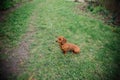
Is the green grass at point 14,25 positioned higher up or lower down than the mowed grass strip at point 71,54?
higher up

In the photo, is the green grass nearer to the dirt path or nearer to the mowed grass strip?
the dirt path

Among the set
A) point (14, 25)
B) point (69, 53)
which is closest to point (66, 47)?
point (69, 53)

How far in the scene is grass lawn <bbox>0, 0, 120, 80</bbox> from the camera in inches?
143

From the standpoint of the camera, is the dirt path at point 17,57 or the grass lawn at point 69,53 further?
the grass lawn at point 69,53

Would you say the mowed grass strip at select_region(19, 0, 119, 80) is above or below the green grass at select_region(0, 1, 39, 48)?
below

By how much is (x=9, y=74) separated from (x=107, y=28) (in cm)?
393

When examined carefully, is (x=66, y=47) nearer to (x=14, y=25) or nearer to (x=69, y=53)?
(x=69, y=53)

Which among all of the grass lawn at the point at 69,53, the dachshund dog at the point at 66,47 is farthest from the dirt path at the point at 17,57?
the dachshund dog at the point at 66,47

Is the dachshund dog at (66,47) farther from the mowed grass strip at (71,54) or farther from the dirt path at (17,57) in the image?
the dirt path at (17,57)

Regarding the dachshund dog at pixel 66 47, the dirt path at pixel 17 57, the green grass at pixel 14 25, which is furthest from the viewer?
the green grass at pixel 14 25

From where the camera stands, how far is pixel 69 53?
414 centimetres

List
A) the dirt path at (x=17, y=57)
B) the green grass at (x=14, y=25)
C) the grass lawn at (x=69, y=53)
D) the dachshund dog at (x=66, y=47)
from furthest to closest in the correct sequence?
the green grass at (x=14, y=25), the dachshund dog at (x=66, y=47), the grass lawn at (x=69, y=53), the dirt path at (x=17, y=57)

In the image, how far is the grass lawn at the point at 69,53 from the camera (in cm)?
363

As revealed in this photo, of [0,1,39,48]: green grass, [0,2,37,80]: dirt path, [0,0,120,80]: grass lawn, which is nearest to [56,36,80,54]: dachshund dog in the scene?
[0,0,120,80]: grass lawn
